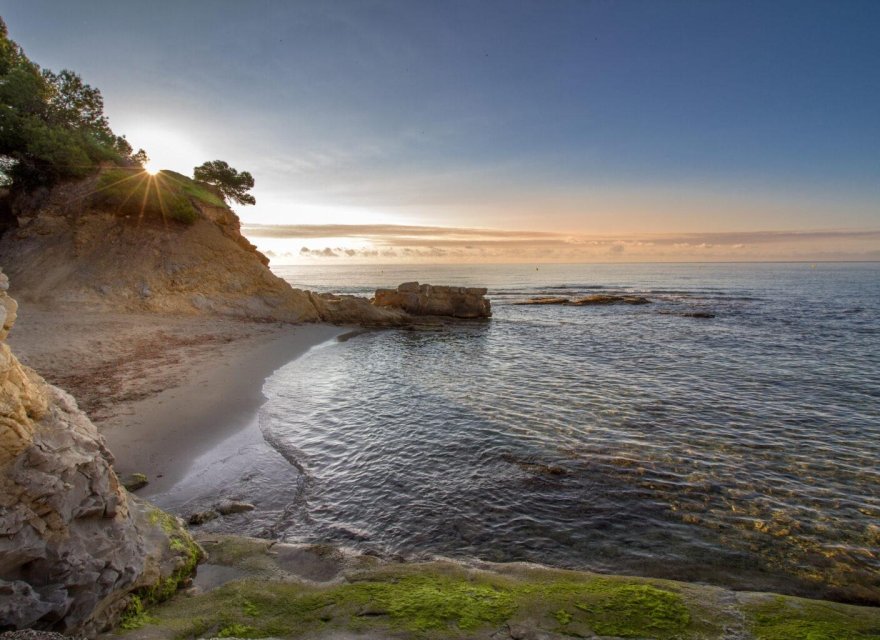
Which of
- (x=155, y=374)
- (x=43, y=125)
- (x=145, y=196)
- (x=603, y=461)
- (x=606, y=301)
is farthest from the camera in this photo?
(x=606, y=301)

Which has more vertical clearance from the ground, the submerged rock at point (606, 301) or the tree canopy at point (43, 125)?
the tree canopy at point (43, 125)

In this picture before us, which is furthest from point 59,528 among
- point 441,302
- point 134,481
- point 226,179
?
point 226,179

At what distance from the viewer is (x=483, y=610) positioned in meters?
5.05

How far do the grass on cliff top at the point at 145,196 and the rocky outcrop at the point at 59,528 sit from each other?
32.3 m

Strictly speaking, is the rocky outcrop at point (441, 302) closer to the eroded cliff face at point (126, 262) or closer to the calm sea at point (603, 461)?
the eroded cliff face at point (126, 262)

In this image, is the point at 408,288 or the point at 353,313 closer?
the point at 353,313

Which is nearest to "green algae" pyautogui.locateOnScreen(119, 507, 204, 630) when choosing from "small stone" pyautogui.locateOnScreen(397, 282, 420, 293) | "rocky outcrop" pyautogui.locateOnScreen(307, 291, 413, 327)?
"rocky outcrop" pyautogui.locateOnScreen(307, 291, 413, 327)

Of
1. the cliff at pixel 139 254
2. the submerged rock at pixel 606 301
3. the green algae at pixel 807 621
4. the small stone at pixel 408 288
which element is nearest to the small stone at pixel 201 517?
the green algae at pixel 807 621

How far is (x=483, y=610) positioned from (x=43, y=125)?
134ft

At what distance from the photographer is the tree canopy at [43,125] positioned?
27891mm

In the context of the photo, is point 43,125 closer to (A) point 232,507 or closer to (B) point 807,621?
(A) point 232,507

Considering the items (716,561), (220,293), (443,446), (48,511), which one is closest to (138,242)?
(220,293)

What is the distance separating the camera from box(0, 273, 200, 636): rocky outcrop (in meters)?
4.25

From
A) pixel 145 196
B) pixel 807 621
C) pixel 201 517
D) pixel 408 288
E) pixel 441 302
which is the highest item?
pixel 145 196
